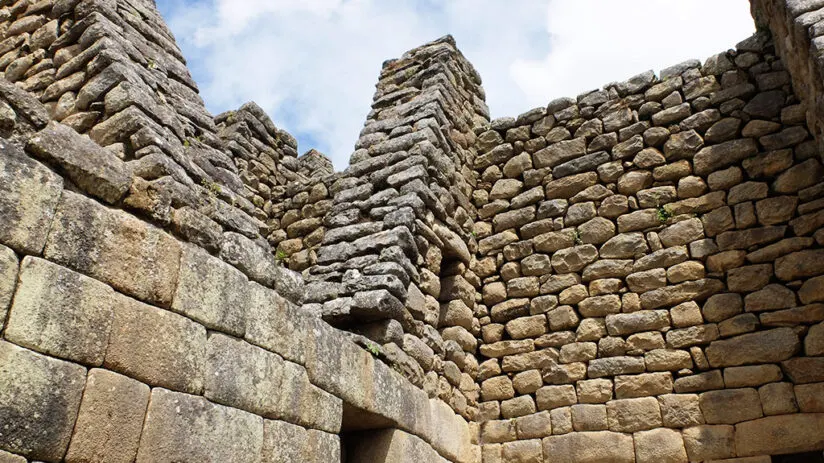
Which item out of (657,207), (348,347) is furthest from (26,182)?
(657,207)

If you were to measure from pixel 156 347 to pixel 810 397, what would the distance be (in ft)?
14.9

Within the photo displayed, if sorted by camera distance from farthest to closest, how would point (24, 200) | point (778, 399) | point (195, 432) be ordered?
point (778, 399) < point (195, 432) < point (24, 200)

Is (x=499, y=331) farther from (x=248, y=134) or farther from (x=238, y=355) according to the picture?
(x=248, y=134)

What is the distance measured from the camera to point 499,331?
21.9 ft

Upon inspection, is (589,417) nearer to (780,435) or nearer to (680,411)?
(680,411)

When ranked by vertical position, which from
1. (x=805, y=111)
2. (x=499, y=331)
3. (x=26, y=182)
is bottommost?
(x=26, y=182)

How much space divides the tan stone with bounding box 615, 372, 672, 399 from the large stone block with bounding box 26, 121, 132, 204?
4.26 meters

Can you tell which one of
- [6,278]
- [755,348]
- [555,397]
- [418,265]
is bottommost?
[6,278]

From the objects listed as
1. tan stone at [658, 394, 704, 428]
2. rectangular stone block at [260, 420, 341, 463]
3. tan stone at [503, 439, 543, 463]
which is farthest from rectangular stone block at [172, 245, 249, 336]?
tan stone at [658, 394, 704, 428]

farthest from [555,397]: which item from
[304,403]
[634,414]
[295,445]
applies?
[295,445]

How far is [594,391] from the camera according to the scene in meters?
5.95

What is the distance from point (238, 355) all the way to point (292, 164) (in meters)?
5.71

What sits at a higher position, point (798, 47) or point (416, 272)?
point (798, 47)

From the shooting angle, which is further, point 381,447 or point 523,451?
point 523,451
